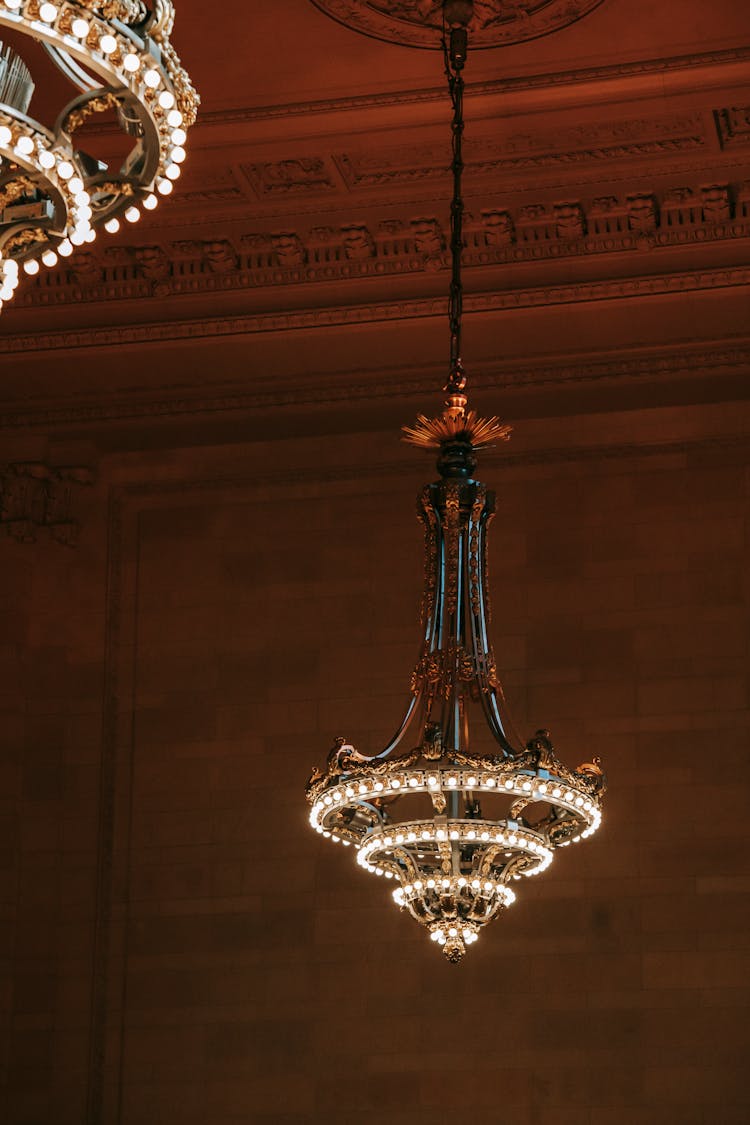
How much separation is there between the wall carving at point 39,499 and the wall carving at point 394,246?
1056mm

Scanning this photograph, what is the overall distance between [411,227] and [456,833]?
15.2ft

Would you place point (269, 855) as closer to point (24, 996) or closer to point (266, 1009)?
point (266, 1009)

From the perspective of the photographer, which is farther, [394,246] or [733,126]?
[394,246]

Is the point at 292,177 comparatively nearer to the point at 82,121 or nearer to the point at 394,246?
the point at 394,246

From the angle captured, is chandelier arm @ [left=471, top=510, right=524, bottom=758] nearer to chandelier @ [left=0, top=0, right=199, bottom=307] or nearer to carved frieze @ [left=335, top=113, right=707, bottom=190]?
chandelier @ [left=0, top=0, right=199, bottom=307]

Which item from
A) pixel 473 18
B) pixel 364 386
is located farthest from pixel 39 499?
pixel 473 18

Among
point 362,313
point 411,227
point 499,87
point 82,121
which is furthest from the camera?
point 362,313

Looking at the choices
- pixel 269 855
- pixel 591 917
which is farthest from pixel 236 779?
pixel 591 917

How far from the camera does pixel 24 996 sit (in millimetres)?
10477

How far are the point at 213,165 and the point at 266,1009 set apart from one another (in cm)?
462

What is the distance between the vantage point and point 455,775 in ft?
22.1

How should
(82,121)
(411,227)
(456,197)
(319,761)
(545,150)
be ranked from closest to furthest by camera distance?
1. (82,121)
2. (456,197)
3. (545,150)
4. (411,227)
5. (319,761)

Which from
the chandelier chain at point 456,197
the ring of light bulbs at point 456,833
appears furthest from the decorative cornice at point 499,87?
the ring of light bulbs at point 456,833

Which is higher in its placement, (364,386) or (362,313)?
(362,313)
